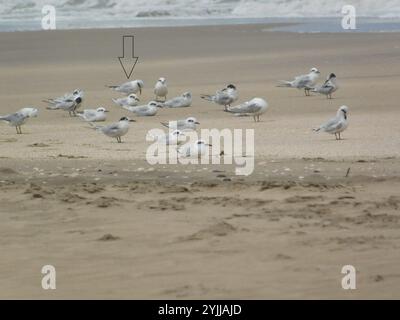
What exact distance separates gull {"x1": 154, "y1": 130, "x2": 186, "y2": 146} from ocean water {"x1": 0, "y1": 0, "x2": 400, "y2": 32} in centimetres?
1713

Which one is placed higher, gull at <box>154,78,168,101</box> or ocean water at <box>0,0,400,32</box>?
ocean water at <box>0,0,400,32</box>

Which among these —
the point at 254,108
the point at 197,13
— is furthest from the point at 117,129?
the point at 197,13

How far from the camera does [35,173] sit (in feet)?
32.3

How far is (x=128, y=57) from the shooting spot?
2403 centimetres

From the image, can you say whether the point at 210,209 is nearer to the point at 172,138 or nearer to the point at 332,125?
the point at 172,138

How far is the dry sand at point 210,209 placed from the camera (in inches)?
237

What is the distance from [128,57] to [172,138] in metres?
12.8

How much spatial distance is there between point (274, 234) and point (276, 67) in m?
13.7

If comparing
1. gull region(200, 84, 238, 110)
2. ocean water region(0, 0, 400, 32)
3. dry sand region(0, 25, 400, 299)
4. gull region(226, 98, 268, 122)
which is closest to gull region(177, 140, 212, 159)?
dry sand region(0, 25, 400, 299)

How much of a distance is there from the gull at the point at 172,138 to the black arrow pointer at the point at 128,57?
355 inches

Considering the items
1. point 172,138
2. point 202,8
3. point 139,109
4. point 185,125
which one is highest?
point 202,8

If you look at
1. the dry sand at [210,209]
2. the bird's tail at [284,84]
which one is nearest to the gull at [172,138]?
the dry sand at [210,209]

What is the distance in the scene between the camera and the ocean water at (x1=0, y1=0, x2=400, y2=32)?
32656 millimetres

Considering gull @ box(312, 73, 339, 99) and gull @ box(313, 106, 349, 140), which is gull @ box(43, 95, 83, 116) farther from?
gull @ box(313, 106, 349, 140)
